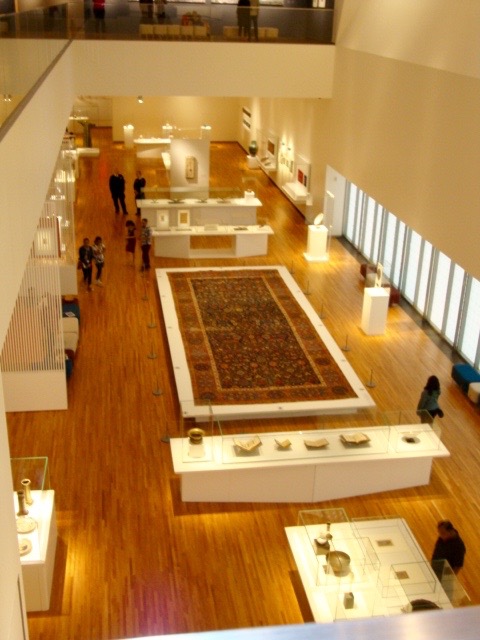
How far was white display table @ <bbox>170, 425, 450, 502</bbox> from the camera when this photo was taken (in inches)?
404

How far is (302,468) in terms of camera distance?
409 inches

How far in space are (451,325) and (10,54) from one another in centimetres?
1064

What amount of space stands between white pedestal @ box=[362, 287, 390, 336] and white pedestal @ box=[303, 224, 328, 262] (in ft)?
15.4

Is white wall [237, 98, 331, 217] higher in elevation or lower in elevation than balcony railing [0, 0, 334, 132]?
lower

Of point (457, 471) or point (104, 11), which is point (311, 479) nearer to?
point (457, 471)

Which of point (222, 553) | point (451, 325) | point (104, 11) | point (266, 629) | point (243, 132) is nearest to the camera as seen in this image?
point (266, 629)

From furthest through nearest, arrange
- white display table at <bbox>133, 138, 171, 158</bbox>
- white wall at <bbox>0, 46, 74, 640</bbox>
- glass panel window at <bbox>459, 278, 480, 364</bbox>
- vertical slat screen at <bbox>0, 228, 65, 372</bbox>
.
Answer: white display table at <bbox>133, 138, 171, 158</bbox>, glass panel window at <bbox>459, 278, 480, 364</bbox>, vertical slat screen at <bbox>0, 228, 65, 372</bbox>, white wall at <bbox>0, 46, 74, 640</bbox>

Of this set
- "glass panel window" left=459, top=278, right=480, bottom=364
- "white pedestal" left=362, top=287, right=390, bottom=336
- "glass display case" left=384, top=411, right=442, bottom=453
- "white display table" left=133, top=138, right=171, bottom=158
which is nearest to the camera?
"glass display case" left=384, top=411, right=442, bottom=453

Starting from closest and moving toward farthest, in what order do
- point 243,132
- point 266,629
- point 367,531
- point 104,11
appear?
point 266,629, point 367,531, point 104,11, point 243,132

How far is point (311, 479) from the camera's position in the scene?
1049 centimetres

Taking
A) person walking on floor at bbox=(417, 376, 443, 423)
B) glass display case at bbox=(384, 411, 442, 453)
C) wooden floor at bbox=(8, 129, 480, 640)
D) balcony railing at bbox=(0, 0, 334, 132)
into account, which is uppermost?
balcony railing at bbox=(0, 0, 334, 132)

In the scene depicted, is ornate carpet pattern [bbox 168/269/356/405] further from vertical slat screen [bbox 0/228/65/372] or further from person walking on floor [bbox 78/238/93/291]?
vertical slat screen [bbox 0/228/65/372]

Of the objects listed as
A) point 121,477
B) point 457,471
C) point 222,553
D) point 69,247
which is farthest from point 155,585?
point 69,247

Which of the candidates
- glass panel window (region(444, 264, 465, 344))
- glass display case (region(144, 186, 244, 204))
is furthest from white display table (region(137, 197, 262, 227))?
glass panel window (region(444, 264, 465, 344))
